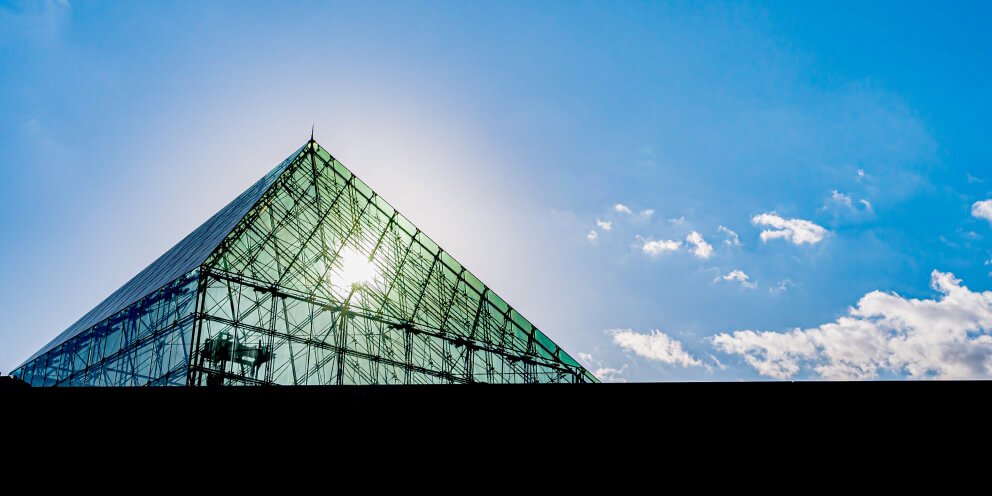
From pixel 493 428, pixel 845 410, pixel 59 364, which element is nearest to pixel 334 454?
pixel 493 428

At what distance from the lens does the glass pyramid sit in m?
16.3

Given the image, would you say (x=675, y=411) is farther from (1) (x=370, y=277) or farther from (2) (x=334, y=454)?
(1) (x=370, y=277)

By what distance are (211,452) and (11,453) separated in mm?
2352

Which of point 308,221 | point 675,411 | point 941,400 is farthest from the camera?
point 308,221

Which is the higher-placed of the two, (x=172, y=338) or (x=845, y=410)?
(x=172, y=338)

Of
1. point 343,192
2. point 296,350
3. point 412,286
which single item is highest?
point 343,192

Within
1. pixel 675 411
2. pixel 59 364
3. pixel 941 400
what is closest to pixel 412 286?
Result: pixel 59 364

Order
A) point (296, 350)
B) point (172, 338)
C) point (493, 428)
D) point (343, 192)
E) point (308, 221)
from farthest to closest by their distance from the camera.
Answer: point (343, 192)
point (308, 221)
point (296, 350)
point (172, 338)
point (493, 428)

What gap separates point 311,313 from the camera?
749 inches

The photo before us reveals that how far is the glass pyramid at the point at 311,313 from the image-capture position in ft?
53.6

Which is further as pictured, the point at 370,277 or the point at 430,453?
the point at 370,277

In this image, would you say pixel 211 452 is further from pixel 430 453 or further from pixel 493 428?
pixel 493 428

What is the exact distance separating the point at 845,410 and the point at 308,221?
59.5 feet

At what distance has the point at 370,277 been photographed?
70.9ft
